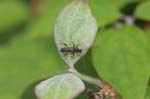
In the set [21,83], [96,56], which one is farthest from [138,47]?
[21,83]

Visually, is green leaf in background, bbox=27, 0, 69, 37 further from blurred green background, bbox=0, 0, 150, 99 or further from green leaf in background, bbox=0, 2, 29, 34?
green leaf in background, bbox=0, 2, 29, 34

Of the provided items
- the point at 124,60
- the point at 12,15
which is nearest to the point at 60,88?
the point at 124,60

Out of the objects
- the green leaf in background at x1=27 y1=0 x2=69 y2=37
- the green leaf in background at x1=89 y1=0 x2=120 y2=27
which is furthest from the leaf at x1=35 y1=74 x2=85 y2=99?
the green leaf in background at x1=27 y1=0 x2=69 y2=37

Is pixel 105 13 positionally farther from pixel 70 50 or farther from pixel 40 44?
pixel 70 50

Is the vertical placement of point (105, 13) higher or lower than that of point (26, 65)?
higher

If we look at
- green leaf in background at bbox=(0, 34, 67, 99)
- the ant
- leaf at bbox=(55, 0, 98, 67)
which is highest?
leaf at bbox=(55, 0, 98, 67)

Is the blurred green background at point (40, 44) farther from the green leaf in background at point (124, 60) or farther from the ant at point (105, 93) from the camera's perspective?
the ant at point (105, 93)

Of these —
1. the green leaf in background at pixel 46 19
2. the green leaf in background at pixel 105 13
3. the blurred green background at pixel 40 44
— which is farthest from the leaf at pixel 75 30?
the green leaf in background at pixel 46 19

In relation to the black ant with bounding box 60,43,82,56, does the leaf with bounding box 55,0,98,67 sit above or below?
above
